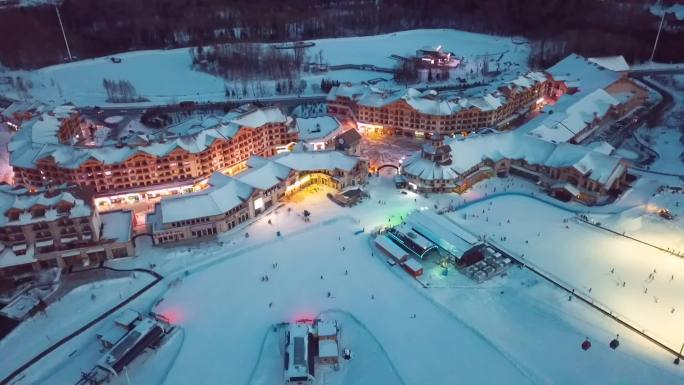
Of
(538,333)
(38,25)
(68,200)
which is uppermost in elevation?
(38,25)

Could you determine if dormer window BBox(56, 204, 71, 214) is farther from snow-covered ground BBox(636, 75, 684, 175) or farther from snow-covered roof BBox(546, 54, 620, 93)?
snow-covered roof BBox(546, 54, 620, 93)

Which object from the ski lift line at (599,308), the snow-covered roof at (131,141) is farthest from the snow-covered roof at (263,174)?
the ski lift line at (599,308)

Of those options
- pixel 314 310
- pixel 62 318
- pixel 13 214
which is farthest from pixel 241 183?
pixel 13 214

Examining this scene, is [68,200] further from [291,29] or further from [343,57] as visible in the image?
[291,29]

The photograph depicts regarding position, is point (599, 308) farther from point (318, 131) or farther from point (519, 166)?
point (318, 131)

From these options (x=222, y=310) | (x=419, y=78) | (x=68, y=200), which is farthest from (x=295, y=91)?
(x=222, y=310)

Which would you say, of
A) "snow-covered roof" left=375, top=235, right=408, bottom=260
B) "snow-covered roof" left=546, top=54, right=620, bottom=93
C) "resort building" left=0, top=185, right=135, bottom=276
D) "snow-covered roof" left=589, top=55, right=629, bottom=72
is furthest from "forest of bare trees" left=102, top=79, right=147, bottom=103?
"snow-covered roof" left=589, top=55, right=629, bottom=72

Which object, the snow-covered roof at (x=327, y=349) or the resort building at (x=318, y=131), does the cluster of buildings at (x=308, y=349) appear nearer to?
the snow-covered roof at (x=327, y=349)
